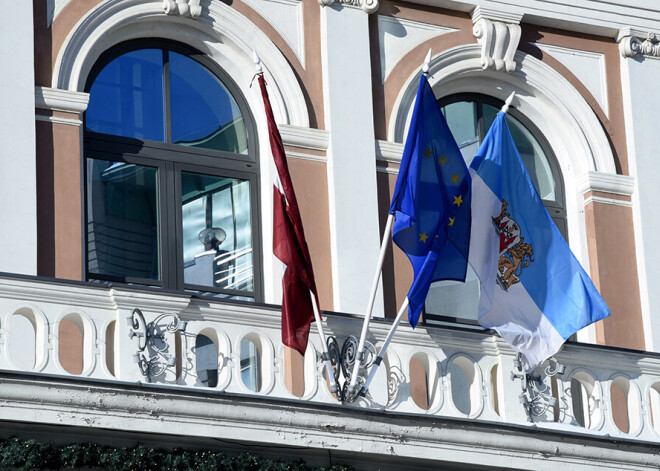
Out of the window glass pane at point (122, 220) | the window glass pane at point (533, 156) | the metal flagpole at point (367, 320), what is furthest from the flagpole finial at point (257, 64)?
the window glass pane at point (533, 156)

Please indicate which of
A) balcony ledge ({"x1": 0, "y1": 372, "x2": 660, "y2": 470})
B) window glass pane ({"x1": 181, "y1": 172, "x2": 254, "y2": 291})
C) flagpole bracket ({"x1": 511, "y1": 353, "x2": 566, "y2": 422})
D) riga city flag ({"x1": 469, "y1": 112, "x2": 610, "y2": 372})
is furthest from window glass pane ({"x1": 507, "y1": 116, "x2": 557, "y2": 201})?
balcony ledge ({"x1": 0, "y1": 372, "x2": 660, "y2": 470})

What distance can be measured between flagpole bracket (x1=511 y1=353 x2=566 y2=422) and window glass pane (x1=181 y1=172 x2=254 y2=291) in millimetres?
2569

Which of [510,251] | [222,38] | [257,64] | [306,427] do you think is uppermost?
[222,38]

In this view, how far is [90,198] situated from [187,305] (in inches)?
85.2

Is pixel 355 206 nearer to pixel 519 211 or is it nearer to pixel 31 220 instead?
pixel 519 211

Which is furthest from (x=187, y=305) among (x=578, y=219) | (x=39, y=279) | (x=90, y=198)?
(x=578, y=219)

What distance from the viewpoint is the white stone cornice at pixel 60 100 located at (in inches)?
612

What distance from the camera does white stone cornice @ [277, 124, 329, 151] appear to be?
16484mm

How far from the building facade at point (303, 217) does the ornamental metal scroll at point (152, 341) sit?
0.08 feet

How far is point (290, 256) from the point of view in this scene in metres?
14.7

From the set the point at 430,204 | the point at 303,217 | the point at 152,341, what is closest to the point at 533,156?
the point at 303,217

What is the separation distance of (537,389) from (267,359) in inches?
91.9

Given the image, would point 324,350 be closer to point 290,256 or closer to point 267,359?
point 267,359

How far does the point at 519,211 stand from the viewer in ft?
52.1
